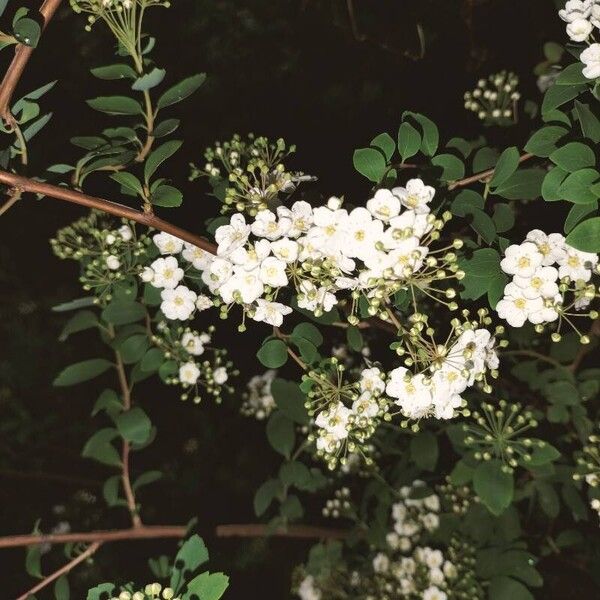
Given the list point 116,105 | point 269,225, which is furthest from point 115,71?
point 269,225

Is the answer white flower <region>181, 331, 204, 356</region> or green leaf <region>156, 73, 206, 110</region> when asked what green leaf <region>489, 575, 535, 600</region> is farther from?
green leaf <region>156, 73, 206, 110</region>

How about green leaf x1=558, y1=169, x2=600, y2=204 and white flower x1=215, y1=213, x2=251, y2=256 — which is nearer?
green leaf x1=558, y1=169, x2=600, y2=204

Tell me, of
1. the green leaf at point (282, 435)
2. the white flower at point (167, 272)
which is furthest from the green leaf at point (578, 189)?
the green leaf at point (282, 435)

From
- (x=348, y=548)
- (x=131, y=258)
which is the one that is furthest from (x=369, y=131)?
(x=348, y=548)

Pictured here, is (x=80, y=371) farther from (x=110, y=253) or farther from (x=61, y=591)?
(x=61, y=591)

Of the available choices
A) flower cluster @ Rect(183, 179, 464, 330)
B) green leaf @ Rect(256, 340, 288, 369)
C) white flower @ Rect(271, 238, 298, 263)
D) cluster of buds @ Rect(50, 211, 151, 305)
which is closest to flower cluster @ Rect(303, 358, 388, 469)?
green leaf @ Rect(256, 340, 288, 369)
